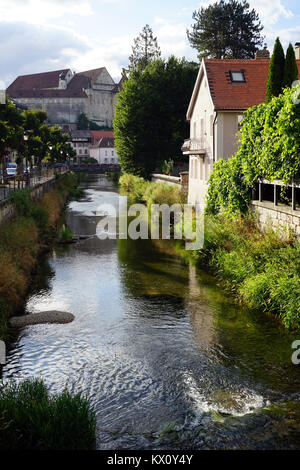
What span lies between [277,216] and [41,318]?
25.9 ft

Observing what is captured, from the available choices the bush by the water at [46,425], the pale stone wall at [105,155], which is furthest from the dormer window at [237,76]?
the pale stone wall at [105,155]

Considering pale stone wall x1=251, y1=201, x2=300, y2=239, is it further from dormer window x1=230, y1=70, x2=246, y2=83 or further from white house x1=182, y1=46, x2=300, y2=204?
dormer window x1=230, y1=70, x2=246, y2=83

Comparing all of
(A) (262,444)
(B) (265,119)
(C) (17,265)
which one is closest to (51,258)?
(C) (17,265)

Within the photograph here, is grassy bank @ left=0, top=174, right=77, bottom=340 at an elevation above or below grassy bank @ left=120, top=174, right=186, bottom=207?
below

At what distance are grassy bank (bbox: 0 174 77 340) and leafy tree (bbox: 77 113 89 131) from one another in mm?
114305

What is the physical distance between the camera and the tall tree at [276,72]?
20000 mm

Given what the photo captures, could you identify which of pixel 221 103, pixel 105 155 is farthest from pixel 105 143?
pixel 221 103

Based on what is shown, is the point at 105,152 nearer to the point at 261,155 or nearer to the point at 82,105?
the point at 82,105

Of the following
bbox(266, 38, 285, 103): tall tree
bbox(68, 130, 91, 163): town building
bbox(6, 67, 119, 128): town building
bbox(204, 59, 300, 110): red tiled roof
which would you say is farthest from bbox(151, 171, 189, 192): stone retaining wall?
bbox(6, 67, 119, 128): town building

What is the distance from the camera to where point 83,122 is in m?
143

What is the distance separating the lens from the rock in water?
13.8 metres

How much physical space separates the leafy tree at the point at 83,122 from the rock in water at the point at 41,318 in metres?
132

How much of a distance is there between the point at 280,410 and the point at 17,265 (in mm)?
11073

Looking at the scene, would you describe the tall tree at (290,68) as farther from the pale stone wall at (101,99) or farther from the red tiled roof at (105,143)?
the pale stone wall at (101,99)
